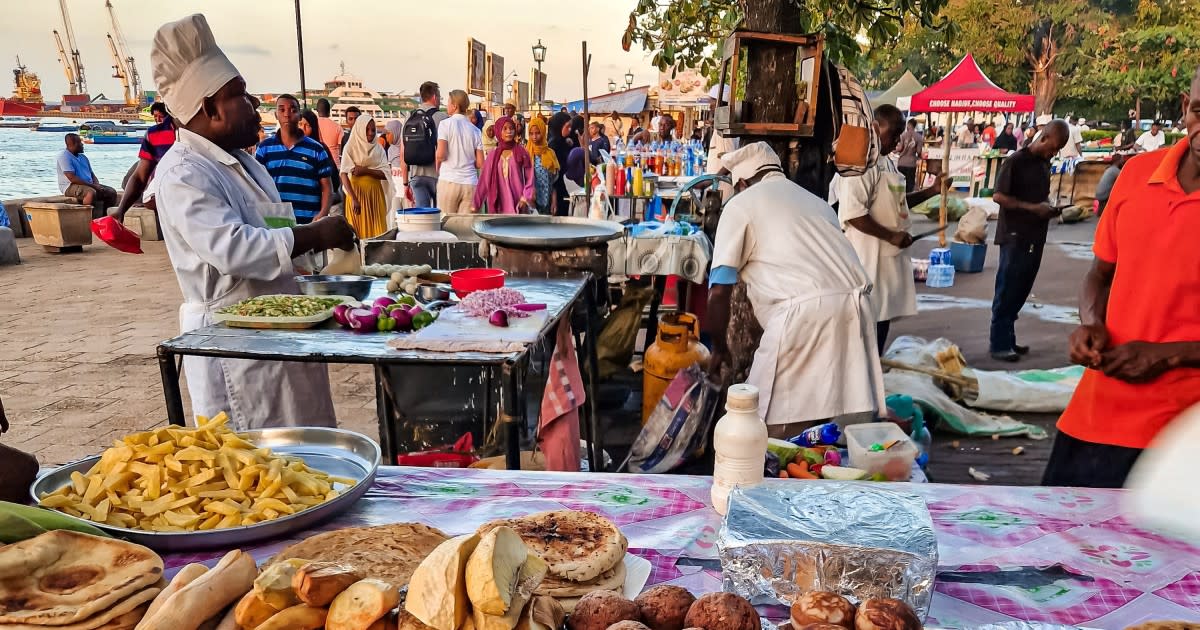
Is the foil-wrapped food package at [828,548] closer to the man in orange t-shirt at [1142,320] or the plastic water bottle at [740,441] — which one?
the plastic water bottle at [740,441]

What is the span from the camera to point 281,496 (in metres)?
1.57

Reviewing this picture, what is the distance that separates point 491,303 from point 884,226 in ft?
11.2

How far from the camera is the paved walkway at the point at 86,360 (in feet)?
15.9


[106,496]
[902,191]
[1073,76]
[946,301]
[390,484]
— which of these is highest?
[1073,76]

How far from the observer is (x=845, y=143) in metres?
4.39

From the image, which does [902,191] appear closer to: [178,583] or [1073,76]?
[178,583]

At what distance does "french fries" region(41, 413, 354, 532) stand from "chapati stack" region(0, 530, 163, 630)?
28 cm

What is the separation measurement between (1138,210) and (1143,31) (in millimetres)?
28599

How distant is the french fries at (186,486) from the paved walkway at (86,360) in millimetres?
3346

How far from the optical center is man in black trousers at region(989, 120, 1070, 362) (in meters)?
6.08

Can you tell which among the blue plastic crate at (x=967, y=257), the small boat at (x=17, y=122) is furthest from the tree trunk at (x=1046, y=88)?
the small boat at (x=17, y=122)

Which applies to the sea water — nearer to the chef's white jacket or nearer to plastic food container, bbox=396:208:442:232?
plastic food container, bbox=396:208:442:232

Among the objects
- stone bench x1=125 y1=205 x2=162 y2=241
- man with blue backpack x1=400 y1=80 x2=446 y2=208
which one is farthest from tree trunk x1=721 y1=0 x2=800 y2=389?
stone bench x1=125 y1=205 x2=162 y2=241

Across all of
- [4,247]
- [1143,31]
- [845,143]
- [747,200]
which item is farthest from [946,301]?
[1143,31]
